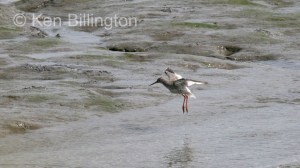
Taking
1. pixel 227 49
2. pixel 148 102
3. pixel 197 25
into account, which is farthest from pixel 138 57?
pixel 197 25

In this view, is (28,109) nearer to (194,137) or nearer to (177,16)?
(194,137)

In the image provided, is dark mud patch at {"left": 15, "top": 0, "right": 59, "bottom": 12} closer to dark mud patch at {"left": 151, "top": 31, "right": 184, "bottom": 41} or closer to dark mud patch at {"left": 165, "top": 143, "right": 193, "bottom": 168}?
dark mud patch at {"left": 151, "top": 31, "right": 184, "bottom": 41}

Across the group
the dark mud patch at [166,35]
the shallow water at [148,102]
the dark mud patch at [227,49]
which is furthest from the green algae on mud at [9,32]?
the dark mud patch at [227,49]

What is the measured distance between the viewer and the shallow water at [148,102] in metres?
12.4

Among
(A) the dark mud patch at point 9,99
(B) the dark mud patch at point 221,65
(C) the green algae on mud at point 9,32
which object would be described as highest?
(A) the dark mud patch at point 9,99

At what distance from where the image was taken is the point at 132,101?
16500 mm

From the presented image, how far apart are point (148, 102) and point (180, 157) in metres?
4.43

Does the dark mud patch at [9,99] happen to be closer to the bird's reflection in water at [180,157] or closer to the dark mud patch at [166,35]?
the bird's reflection in water at [180,157]

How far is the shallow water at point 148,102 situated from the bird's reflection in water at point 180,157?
0.02 meters

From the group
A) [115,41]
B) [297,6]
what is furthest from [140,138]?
[297,6]

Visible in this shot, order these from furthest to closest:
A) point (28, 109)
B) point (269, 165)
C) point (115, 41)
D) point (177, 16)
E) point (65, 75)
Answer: point (177, 16) → point (115, 41) → point (65, 75) → point (28, 109) → point (269, 165)

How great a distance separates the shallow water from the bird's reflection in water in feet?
0.05

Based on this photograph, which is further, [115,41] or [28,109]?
[115,41]

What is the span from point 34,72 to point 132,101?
3532 millimetres
